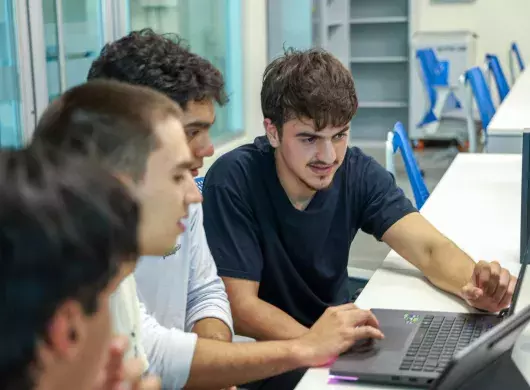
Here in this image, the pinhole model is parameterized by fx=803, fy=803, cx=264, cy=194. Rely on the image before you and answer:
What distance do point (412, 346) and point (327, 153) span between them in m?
0.53

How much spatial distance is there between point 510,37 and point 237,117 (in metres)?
3.24

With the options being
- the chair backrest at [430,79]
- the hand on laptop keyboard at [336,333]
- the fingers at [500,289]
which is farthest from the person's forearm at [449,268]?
the chair backrest at [430,79]

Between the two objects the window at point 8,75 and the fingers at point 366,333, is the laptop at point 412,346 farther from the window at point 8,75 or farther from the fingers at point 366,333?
the window at point 8,75

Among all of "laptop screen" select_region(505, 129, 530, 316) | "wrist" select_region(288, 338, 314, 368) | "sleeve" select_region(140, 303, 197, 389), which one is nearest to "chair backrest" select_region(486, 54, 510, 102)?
"laptop screen" select_region(505, 129, 530, 316)

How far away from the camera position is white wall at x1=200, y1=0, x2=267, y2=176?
546 cm

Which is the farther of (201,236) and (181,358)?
(201,236)

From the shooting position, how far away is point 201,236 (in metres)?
1.66

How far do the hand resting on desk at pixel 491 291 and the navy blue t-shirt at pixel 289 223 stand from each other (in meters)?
0.33

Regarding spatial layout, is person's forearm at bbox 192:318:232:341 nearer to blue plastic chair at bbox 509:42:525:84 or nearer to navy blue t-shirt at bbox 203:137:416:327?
navy blue t-shirt at bbox 203:137:416:327

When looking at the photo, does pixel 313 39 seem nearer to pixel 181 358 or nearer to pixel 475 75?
pixel 475 75

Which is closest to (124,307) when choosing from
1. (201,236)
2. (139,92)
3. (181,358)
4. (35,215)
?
(181,358)

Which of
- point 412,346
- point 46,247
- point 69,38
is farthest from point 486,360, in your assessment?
point 69,38

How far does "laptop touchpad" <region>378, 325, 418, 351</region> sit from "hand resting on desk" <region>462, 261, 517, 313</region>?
19 centimetres

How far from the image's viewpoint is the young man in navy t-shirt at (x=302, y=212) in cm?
177
